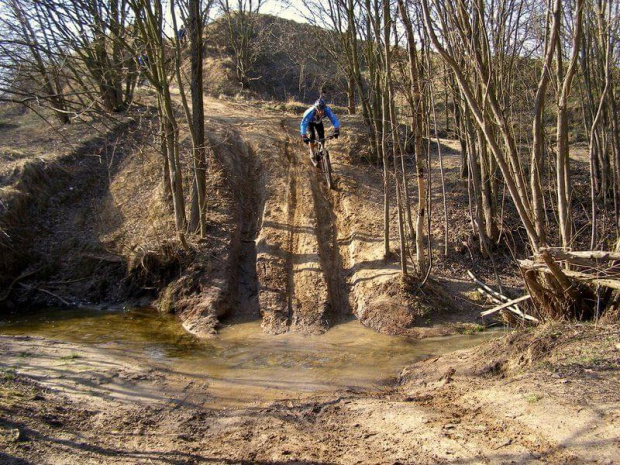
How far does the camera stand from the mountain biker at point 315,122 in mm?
13109

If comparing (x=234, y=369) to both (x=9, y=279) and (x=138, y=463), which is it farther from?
(x=9, y=279)

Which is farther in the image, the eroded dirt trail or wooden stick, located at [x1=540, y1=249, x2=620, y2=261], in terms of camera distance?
the eroded dirt trail

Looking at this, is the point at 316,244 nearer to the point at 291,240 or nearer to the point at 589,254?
the point at 291,240

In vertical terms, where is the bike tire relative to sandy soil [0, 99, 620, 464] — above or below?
above

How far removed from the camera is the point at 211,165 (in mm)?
14453

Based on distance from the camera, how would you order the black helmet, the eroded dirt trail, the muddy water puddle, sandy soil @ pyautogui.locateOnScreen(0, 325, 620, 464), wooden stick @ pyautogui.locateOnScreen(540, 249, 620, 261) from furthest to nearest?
the black helmet → the eroded dirt trail → the muddy water puddle → wooden stick @ pyautogui.locateOnScreen(540, 249, 620, 261) → sandy soil @ pyautogui.locateOnScreen(0, 325, 620, 464)

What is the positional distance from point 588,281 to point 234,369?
476 centimetres

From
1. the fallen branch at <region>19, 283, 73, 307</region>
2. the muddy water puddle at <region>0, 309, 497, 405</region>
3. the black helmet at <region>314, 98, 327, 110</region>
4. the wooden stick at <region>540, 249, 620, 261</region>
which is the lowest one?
the muddy water puddle at <region>0, 309, 497, 405</region>

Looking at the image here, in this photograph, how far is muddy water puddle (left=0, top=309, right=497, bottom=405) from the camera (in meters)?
6.85

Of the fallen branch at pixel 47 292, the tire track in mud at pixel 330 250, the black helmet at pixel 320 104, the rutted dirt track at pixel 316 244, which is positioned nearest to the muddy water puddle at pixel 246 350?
the fallen branch at pixel 47 292

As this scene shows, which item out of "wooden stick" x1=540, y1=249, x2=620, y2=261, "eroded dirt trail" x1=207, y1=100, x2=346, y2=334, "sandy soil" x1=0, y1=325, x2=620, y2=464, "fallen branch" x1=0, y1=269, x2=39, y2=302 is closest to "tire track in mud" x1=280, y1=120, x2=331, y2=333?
"eroded dirt trail" x1=207, y1=100, x2=346, y2=334

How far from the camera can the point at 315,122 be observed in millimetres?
13555

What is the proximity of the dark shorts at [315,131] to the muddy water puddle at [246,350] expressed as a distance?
587 cm

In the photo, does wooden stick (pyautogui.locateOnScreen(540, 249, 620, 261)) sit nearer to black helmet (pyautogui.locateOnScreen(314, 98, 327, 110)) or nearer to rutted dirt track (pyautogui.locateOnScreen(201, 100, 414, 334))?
rutted dirt track (pyautogui.locateOnScreen(201, 100, 414, 334))
